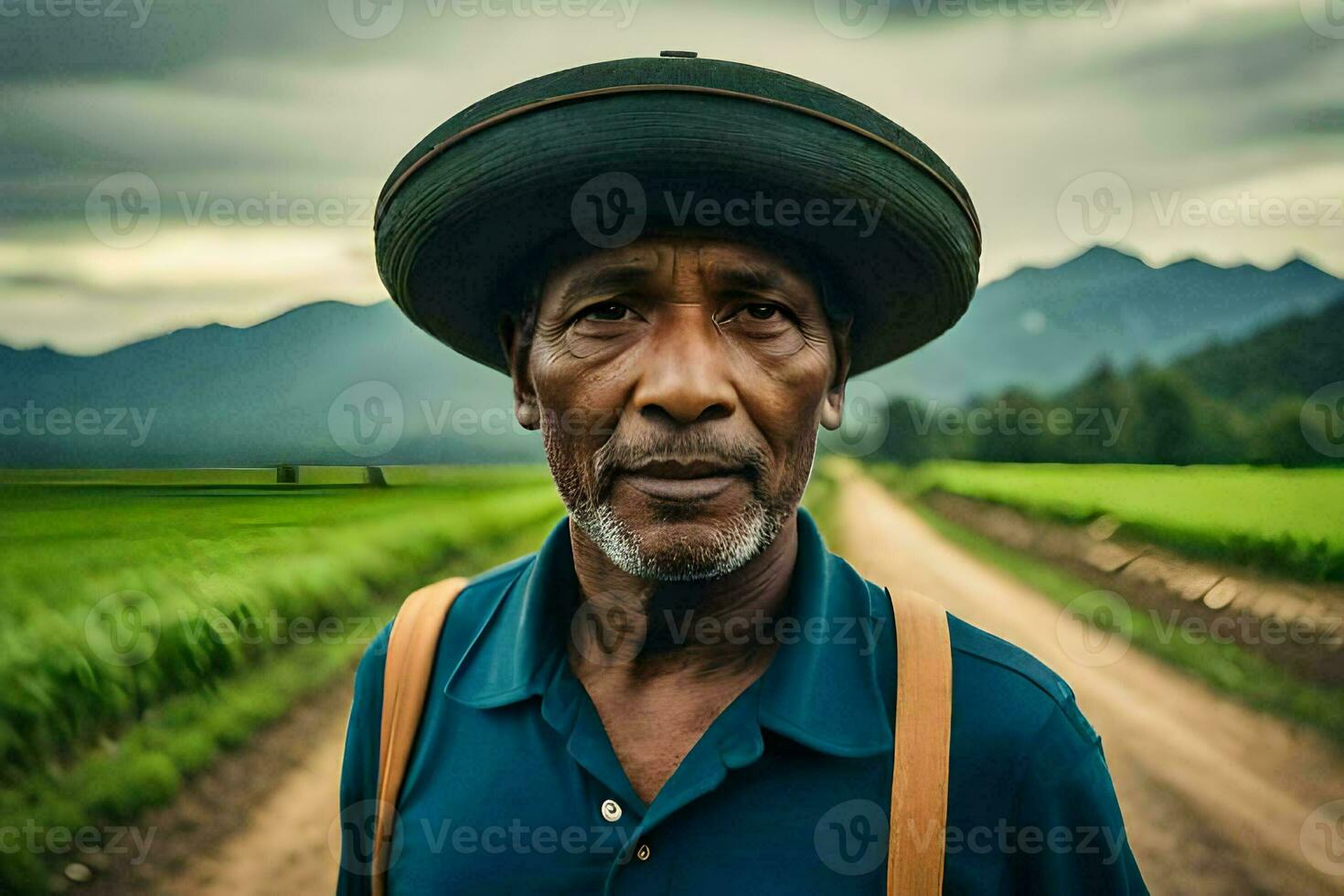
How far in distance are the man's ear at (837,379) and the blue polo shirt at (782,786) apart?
310mm

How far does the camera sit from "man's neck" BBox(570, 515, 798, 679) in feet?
6.23

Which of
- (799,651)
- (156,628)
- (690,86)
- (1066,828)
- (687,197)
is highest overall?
(690,86)

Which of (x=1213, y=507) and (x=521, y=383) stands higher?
(x=521, y=383)

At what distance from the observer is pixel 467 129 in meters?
1.75

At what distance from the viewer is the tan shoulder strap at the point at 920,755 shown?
1608 millimetres

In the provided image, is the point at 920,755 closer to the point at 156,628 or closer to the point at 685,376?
the point at 685,376

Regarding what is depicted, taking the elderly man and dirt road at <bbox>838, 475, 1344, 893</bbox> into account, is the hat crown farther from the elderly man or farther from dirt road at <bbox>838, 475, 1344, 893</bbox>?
dirt road at <bbox>838, 475, 1344, 893</bbox>

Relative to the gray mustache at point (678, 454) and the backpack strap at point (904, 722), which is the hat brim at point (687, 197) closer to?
the gray mustache at point (678, 454)

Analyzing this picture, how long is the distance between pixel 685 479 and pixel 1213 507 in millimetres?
6982

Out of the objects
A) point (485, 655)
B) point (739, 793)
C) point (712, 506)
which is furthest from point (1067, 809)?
point (485, 655)

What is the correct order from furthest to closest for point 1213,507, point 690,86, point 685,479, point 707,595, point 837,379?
point 1213,507 < point 837,379 < point 707,595 < point 685,479 < point 690,86

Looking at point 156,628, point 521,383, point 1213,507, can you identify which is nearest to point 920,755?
point 521,383

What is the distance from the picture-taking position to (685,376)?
164 centimetres

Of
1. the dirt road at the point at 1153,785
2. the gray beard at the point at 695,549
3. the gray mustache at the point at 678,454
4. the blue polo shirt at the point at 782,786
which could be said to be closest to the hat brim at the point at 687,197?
the gray mustache at the point at 678,454
